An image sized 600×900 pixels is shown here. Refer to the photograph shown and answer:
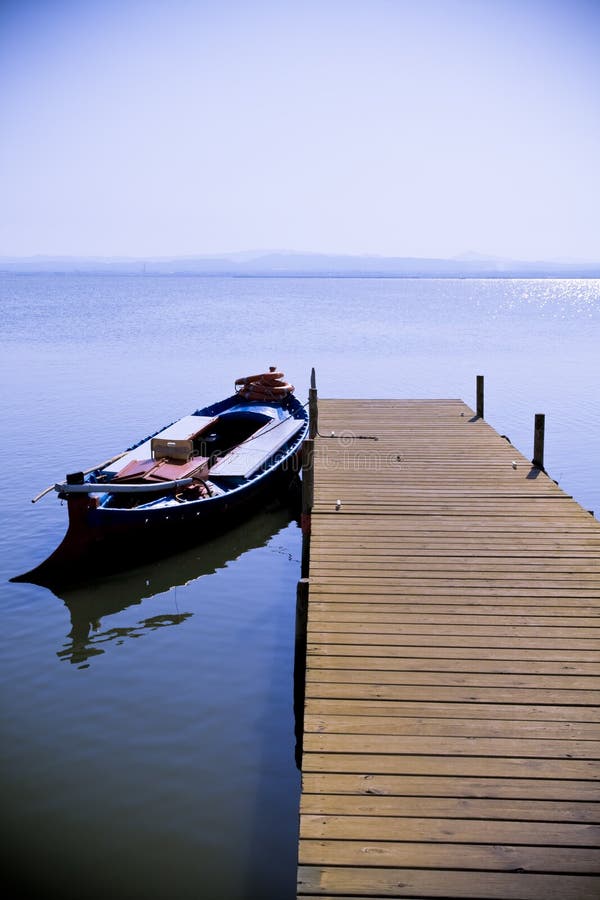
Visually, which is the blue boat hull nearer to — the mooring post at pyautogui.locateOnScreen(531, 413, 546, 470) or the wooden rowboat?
the wooden rowboat

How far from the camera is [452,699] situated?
6.46 meters

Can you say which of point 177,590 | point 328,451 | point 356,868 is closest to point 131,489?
point 177,590

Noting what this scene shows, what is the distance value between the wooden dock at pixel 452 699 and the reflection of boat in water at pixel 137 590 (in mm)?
3231

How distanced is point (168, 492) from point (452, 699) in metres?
8.31

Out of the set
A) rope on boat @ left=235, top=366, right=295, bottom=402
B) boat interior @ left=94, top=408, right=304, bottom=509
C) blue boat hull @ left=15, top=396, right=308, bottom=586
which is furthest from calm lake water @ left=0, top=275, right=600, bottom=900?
rope on boat @ left=235, top=366, right=295, bottom=402

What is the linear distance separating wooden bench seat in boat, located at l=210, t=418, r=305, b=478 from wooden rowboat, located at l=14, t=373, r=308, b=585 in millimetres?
20

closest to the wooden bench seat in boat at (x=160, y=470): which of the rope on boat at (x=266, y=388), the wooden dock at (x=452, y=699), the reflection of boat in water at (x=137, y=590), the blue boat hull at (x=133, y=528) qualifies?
the blue boat hull at (x=133, y=528)

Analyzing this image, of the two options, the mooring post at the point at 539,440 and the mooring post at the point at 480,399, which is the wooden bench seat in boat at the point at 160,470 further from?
the mooring post at the point at 480,399

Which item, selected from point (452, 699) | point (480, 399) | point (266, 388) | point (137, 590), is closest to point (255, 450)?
point (266, 388)

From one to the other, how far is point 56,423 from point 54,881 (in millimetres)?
19385

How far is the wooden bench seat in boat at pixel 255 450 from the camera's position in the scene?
599 inches

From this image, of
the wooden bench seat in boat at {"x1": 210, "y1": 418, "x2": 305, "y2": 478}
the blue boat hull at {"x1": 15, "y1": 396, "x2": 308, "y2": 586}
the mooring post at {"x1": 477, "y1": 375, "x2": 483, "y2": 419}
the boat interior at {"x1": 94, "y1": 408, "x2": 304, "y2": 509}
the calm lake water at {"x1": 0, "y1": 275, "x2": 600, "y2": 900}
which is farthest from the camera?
the mooring post at {"x1": 477, "y1": 375, "x2": 483, "y2": 419}

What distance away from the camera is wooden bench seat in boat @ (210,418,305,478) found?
1523 centimetres

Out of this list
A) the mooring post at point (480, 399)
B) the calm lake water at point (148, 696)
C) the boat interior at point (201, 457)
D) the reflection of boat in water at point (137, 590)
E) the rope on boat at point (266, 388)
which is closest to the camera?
the calm lake water at point (148, 696)
